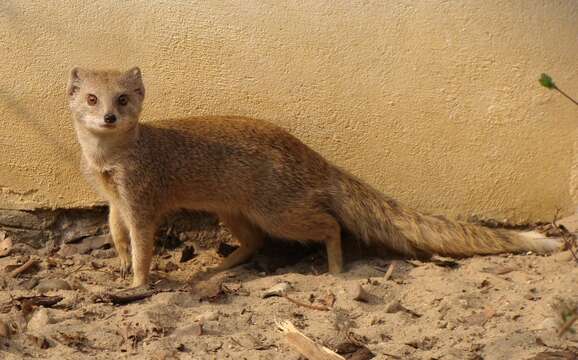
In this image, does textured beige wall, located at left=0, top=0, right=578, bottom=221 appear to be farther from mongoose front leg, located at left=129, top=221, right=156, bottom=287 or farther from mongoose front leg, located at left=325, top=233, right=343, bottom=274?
mongoose front leg, located at left=129, top=221, right=156, bottom=287

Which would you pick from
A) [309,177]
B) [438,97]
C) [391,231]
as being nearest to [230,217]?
[309,177]

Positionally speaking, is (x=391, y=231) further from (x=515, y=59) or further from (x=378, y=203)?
(x=515, y=59)

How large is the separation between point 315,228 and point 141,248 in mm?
977

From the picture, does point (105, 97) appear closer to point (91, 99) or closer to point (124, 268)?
point (91, 99)

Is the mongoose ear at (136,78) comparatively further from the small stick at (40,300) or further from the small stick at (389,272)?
the small stick at (389,272)

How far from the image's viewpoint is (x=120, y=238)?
5.02 meters

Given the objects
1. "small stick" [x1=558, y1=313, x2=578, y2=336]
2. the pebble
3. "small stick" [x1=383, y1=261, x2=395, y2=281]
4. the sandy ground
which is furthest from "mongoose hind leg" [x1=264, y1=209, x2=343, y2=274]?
"small stick" [x1=558, y1=313, x2=578, y2=336]

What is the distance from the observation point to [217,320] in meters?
4.02

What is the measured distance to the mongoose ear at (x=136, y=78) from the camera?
15.0 feet

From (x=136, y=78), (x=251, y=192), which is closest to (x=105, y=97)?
(x=136, y=78)

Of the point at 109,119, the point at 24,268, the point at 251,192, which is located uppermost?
the point at 109,119

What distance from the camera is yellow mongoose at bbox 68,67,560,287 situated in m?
4.69

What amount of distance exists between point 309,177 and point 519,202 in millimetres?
1203

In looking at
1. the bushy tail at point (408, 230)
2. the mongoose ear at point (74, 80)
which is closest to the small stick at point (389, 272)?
the bushy tail at point (408, 230)
